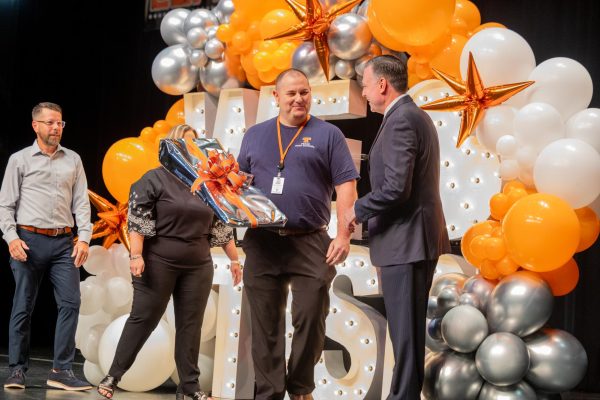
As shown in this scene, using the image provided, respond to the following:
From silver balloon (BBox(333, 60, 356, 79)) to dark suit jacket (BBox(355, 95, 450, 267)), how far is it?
164cm

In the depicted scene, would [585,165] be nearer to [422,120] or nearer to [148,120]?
[422,120]

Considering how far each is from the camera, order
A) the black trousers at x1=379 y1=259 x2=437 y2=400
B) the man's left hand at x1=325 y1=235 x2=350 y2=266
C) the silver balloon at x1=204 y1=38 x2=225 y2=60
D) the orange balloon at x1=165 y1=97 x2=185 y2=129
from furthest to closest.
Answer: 1. the orange balloon at x1=165 y1=97 x2=185 y2=129
2. the silver balloon at x1=204 y1=38 x2=225 y2=60
3. the man's left hand at x1=325 y1=235 x2=350 y2=266
4. the black trousers at x1=379 y1=259 x2=437 y2=400

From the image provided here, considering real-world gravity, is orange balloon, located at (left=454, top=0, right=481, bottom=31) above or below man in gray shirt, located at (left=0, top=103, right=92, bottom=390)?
above

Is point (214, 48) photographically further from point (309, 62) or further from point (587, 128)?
point (587, 128)

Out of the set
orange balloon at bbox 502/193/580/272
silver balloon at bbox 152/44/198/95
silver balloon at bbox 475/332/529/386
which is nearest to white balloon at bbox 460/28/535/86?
orange balloon at bbox 502/193/580/272

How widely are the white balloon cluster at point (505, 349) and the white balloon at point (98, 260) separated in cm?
272

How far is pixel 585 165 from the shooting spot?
4160 mm

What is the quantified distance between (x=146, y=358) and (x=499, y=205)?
2.39 metres

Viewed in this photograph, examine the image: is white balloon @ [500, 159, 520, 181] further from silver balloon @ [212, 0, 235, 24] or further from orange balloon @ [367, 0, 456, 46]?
silver balloon @ [212, 0, 235, 24]

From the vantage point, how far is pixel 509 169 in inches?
178

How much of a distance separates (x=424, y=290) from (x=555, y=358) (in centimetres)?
93

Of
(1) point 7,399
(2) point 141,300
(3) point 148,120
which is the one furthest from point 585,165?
(3) point 148,120

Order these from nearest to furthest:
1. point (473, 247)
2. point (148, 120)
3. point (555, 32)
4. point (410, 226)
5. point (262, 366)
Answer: point (410, 226) < point (262, 366) < point (473, 247) < point (555, 32) < point (148, 120)

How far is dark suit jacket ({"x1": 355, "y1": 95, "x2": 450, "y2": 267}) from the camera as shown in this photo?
359 centimetres
